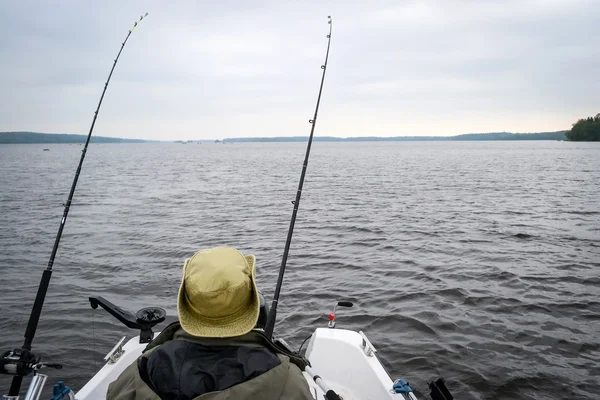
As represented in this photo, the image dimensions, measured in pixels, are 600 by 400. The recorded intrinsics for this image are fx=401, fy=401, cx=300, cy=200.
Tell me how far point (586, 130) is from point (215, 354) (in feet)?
444

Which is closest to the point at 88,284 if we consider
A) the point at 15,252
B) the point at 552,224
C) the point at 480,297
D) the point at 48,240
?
the point at 15,252

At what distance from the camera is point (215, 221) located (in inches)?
622

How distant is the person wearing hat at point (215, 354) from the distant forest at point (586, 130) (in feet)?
428

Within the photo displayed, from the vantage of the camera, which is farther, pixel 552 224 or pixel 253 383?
pixel 552 224

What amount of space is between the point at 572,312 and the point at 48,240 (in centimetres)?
1388

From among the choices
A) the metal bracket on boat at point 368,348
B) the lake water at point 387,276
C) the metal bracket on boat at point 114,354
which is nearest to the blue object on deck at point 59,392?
the metal bracket on boat at point 114,354

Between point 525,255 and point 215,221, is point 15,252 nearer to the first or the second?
point 215,221

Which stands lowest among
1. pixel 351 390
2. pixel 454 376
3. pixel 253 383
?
pixel 454 376

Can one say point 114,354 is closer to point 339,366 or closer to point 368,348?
point 339,366

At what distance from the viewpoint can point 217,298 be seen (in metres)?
1.88

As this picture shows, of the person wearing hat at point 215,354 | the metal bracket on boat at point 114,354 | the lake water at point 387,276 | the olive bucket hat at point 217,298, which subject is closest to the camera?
the person wearing hat at point 215,354

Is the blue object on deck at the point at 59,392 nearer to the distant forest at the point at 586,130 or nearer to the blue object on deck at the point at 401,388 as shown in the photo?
the blue object on deck at the point at 401,388

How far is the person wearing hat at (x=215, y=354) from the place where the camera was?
1771 mm

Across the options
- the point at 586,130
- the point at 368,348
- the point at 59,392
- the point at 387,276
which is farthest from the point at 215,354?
the point at 586,130
